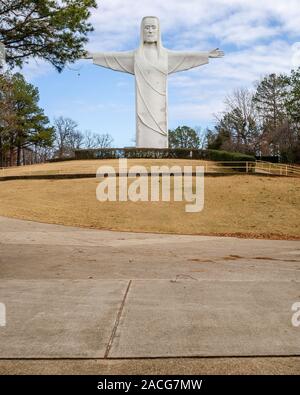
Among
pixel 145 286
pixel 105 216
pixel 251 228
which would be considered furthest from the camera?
pixel 105 216

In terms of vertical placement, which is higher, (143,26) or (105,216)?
(143,26)

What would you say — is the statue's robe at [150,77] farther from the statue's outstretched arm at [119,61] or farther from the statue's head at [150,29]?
the statue's head at [150,29]

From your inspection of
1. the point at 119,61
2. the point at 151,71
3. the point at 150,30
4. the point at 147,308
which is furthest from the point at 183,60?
the point at 147,308

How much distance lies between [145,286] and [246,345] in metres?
2.67

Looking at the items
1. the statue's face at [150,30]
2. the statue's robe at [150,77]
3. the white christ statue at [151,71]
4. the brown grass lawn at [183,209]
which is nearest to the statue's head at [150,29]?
the statue's face at [150,30]

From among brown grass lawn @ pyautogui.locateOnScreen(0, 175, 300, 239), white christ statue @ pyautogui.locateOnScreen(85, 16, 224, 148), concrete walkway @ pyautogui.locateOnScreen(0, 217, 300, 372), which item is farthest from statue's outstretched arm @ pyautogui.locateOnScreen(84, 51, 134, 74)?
concrete walkway @ pyautogui.locateOnScreen(0, 217, 300, 372)

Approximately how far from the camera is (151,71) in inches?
1902

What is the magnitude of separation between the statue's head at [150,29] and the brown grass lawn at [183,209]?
903 inches

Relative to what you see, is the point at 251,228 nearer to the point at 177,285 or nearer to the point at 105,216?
the point at 105,216

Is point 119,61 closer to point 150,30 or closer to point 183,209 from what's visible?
point 150,30

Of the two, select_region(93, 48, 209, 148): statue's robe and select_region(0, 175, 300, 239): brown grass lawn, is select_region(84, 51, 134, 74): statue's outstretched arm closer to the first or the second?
select_region(93, 48, 209, 148): statue's robe

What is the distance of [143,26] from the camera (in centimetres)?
4712

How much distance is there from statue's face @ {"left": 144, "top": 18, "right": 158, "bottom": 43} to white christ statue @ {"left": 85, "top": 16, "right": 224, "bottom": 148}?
1.08 feet
